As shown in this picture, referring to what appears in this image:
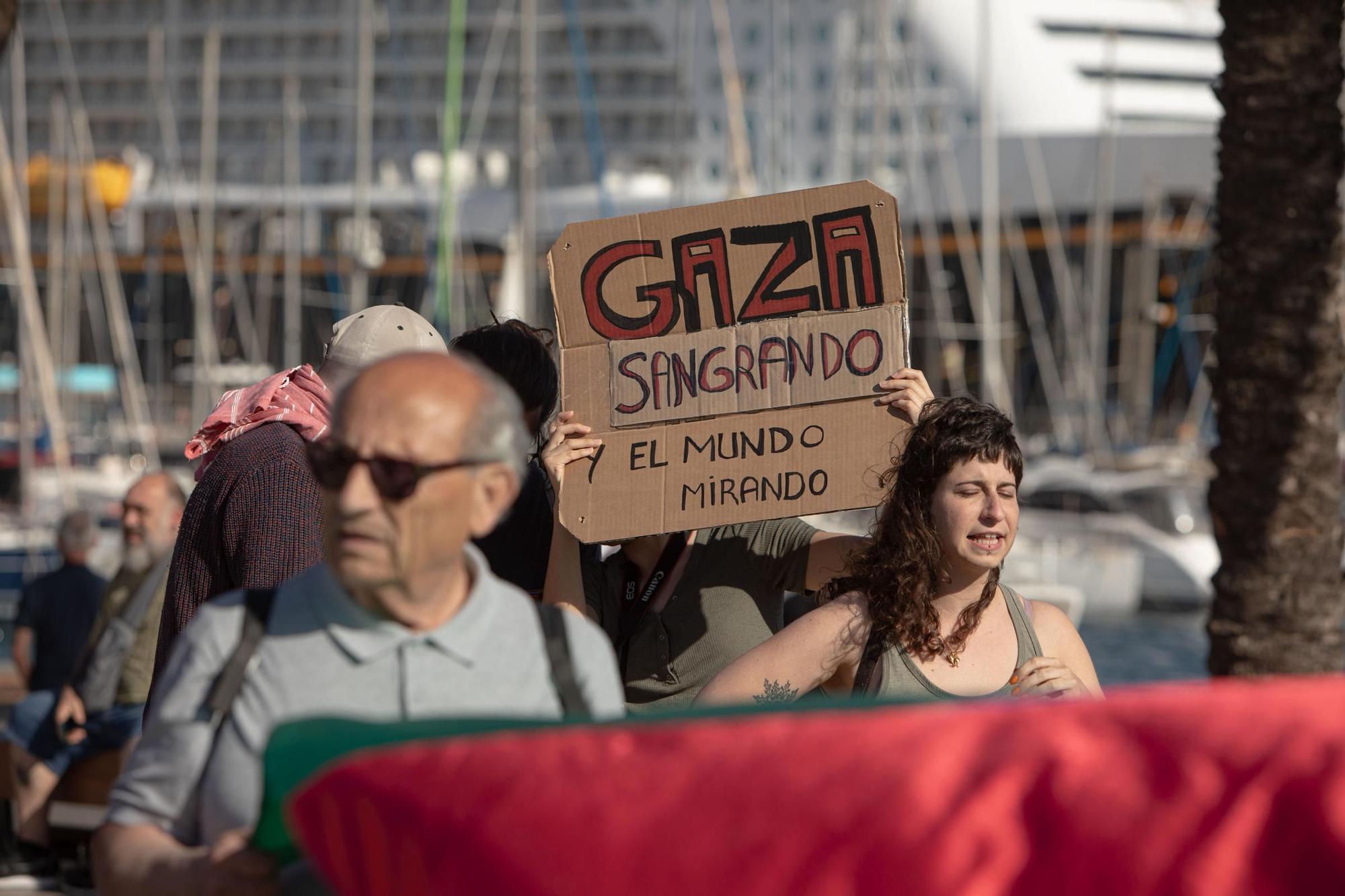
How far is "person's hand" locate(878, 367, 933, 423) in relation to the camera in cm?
346

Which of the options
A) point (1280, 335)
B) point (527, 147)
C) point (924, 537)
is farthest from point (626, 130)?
point (924, 537)

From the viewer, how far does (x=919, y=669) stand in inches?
127

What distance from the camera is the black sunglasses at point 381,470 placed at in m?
1.95

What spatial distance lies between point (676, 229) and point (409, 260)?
54076 millimetres

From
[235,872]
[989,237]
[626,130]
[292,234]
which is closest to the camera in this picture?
[235,872]

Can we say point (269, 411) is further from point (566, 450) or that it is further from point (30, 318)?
point (30, 318)

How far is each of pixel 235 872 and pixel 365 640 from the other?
294 mm

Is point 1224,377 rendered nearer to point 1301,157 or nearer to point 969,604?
point 1301,157

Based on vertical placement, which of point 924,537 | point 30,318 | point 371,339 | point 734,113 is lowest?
point 924,537

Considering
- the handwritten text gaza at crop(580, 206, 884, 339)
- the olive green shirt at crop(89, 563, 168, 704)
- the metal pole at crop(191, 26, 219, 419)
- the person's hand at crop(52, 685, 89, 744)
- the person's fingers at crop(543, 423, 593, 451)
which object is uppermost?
the metal pole at crop(191, 26, 219, 419)

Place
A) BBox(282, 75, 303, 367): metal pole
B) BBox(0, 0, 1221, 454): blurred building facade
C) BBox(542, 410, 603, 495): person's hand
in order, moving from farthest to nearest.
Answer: BBox(0, 0, 1221, 454): blurred building facade → BBox(282, 75, 303, 367): metal pole → BBox(542, 410, 603, 495): person's hand

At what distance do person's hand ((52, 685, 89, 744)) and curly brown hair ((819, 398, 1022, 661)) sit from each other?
3574 mm

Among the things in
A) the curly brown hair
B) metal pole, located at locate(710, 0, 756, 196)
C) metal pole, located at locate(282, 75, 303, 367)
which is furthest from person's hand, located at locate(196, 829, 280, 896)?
metal pole, located at locate(282, 75, 303, 367)

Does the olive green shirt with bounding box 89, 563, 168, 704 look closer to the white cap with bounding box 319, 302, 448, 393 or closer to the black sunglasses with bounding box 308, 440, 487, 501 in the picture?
the white cap with bounding box 319, 302, 448, 393
